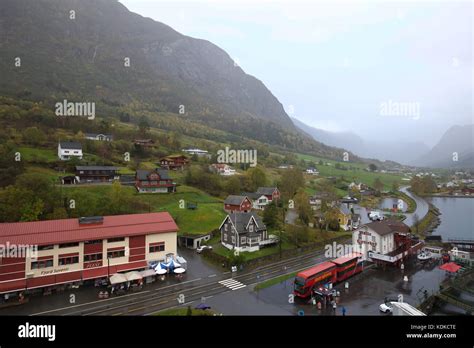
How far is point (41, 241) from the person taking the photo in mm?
24953

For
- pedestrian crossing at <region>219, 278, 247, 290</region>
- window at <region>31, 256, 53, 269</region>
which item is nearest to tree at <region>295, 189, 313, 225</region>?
pedestrian crossing at <region>219, 278, 247, 290</region>

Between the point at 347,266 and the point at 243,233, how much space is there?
1198cm

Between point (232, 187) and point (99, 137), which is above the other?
point (99, 137)

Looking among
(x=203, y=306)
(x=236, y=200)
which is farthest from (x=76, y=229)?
(x=236, y=200)

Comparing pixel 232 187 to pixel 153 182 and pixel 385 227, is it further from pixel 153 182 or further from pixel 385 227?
pixel 385 227

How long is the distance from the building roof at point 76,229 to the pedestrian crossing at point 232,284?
301 inches

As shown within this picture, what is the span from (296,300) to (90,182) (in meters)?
47.7

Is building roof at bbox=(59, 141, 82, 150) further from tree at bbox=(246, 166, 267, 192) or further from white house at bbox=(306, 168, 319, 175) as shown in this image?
white house at bbox=(306, 168, 319, 175)

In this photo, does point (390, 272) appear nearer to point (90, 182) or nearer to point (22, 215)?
point (22, 215)

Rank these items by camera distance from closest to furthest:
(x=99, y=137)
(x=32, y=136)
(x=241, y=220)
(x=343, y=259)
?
(x=343, y=259) → (x=241, y=220) → (x=32, y=136) → (x=99, y=137)

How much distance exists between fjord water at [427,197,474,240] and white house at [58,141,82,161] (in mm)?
75823

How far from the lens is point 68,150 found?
216 feet

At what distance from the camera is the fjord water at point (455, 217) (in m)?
58.5
